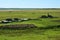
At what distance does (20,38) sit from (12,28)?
7737 millimetres

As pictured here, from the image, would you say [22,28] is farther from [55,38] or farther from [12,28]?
[55,38]

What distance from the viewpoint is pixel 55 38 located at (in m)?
23.7

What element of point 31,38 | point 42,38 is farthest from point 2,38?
point 42,38

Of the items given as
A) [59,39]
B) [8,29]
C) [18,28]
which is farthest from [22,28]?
[59,39]

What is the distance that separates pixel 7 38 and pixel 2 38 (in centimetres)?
75

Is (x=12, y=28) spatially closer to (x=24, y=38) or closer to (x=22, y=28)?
(x=22, y=28)

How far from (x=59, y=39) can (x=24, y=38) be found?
5.04 metres

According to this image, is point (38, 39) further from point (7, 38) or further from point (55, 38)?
point (7, 38)

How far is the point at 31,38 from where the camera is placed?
23.8 meters

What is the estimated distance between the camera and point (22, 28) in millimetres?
31578

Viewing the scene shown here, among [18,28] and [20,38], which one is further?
[18,28]

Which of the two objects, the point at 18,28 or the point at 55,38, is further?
the point at 18,28

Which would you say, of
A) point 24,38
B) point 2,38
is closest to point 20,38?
point 24,38

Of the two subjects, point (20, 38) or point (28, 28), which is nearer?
point (20, 38)
